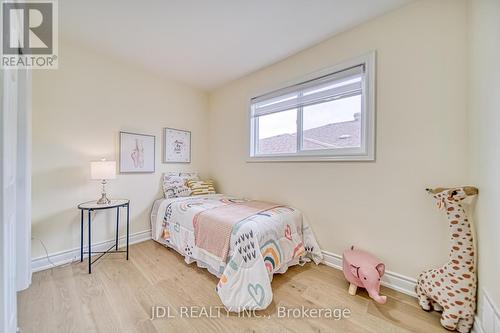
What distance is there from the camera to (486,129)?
1161mm

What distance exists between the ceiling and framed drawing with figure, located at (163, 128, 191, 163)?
3.25 ft

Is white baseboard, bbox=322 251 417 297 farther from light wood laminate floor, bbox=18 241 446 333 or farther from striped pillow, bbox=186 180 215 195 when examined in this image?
striped pillow, bbox=186 180 215 195

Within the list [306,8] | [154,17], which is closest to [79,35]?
[154,17]

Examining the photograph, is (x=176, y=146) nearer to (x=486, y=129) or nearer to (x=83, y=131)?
(x=83, y=131)

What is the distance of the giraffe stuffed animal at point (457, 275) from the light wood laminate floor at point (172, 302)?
13 cm

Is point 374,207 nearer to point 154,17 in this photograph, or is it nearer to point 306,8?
point 306,8

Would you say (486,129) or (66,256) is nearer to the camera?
(486,129)

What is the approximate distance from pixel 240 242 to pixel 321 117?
162 centimetres

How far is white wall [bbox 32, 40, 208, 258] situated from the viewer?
200 cm

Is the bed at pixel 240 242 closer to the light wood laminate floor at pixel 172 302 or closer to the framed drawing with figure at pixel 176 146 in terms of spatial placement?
the light wood laminate floor at pixel 172 302

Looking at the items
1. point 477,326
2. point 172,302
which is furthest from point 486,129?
point 172,302

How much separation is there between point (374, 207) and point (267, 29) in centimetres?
200

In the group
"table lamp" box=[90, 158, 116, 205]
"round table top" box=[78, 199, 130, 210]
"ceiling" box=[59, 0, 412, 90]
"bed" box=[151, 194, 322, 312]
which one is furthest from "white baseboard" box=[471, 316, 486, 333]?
"table lamp" box=[90, 158, 116, 205]

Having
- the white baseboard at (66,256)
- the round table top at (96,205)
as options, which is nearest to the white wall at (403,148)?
the round table top at (96,205)
